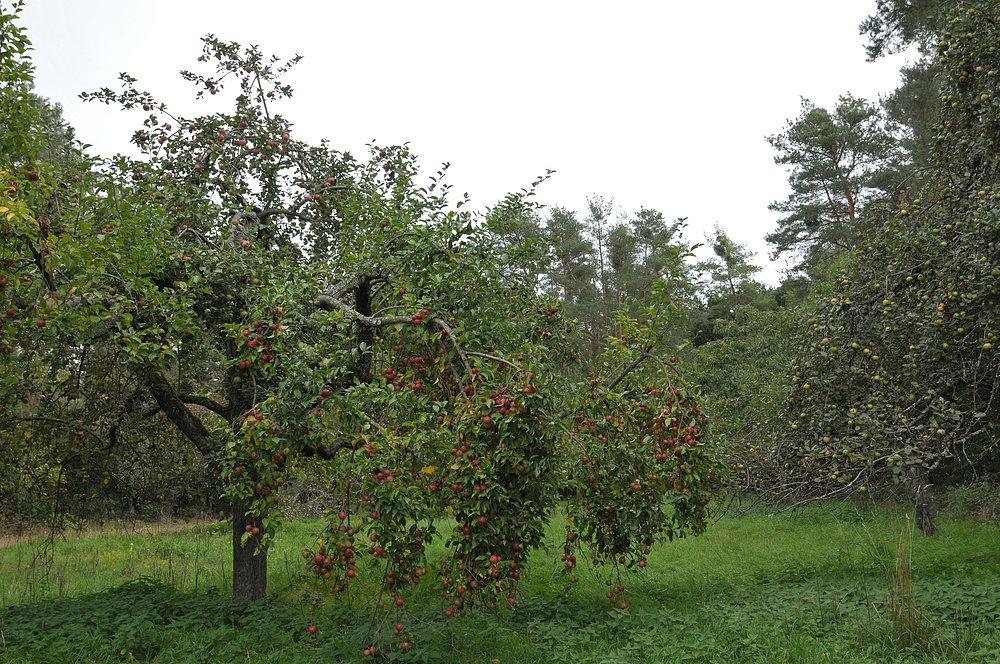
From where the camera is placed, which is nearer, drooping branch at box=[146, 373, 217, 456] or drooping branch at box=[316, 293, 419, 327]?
drooping branch at box=[316, 293, 419, 327]

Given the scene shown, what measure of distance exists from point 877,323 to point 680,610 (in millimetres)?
3524

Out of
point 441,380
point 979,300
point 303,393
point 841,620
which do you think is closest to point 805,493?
point 841,620

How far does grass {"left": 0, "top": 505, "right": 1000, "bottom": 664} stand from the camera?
5.59 m

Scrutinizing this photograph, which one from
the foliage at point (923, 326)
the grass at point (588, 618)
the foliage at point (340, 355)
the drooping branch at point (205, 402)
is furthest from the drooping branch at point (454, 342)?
the drooping branch at point (205, 402)

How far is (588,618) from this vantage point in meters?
6.97

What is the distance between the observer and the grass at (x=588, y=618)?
5590mm

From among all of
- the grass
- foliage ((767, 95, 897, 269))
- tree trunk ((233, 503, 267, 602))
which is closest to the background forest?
tree trunk ((233, 503, 267, 602))

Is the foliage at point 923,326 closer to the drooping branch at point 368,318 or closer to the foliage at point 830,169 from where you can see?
the drooping branch at point 368,318

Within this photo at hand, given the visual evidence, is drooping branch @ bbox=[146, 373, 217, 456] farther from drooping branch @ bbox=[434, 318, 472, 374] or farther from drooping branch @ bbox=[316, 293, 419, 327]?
drooping branch @ bbox=[434, 318, 472, 374]

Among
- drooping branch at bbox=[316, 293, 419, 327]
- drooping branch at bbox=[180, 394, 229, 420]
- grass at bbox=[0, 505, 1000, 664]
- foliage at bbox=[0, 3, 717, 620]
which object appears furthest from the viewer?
drooping branch at bbox=[180, 394, 229, 420]

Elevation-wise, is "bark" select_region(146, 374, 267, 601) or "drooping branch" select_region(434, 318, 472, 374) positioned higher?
"drooping branch" select_region(434, 318, 472, 374)

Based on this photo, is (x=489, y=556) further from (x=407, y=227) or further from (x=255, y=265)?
(x=255, y=265)

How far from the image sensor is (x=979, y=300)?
5.85 metres

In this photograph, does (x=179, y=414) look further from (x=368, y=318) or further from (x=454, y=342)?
(x=454, y=342)
